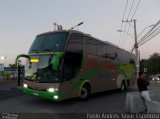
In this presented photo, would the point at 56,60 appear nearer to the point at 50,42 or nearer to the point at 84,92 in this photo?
the point at 50,42

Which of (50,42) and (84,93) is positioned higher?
(50,42)

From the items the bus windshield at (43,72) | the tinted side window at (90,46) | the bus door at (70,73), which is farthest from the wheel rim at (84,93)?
the bus windshield at (43,72)

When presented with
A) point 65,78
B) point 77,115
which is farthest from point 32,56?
point 77,115

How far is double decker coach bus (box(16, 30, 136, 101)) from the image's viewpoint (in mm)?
13008

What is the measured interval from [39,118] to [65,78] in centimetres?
345

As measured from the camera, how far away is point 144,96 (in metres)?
10.4

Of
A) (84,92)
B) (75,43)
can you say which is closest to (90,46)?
(75,43)

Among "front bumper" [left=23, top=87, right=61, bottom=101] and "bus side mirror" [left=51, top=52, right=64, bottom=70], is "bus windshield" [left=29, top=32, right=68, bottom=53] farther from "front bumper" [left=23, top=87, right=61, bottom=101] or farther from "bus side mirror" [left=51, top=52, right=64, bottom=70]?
"front bumper" [left=23, top=87, right=61, bottom=101]

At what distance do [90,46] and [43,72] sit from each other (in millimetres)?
3578

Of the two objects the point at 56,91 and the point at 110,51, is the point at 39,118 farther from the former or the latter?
the point at 110,51

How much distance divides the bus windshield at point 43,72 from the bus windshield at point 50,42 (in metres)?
0.45

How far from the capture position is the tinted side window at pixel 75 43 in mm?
13727

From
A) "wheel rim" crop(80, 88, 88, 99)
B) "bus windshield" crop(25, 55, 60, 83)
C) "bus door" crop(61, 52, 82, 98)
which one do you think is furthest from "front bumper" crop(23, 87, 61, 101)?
"wheel rim" crop(80, 88, 88, 99)

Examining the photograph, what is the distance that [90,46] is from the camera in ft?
51.5
